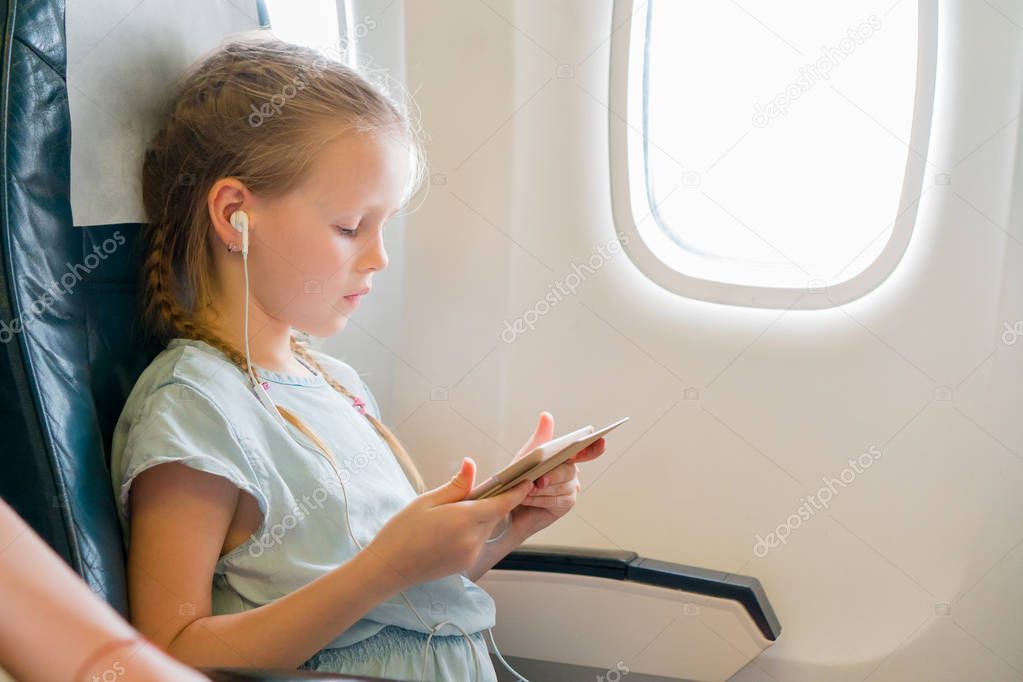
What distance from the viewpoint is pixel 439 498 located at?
123 cm

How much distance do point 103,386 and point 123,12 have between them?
1.64ft

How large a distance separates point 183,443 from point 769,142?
1.42 m

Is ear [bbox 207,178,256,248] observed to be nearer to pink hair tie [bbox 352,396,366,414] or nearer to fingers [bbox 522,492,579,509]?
pink hair tie [bbox 352,396,366,414]

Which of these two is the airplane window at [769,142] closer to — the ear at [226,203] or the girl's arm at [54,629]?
the ear at [226,203]

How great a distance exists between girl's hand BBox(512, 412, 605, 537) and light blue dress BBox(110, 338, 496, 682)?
0.14 metres

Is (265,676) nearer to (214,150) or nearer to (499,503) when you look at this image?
(499,503)

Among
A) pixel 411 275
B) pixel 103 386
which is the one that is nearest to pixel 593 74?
pixel 411 275

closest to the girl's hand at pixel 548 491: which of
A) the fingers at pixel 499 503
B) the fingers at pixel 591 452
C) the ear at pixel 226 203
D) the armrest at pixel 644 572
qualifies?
the fingers at pixel 591 452

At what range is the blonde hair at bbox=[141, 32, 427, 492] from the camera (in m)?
1.36

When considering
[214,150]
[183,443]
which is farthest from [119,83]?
[183,443]

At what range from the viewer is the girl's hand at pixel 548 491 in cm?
143

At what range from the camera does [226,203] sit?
4.55 ft

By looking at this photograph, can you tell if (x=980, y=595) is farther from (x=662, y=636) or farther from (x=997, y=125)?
(x=997, y=125)

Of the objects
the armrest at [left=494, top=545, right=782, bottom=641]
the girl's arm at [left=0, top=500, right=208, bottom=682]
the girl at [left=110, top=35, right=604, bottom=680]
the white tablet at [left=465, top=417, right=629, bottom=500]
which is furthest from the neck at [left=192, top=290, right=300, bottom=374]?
the girl's arm at [left=0, top=500, right=208, bottom=682]
